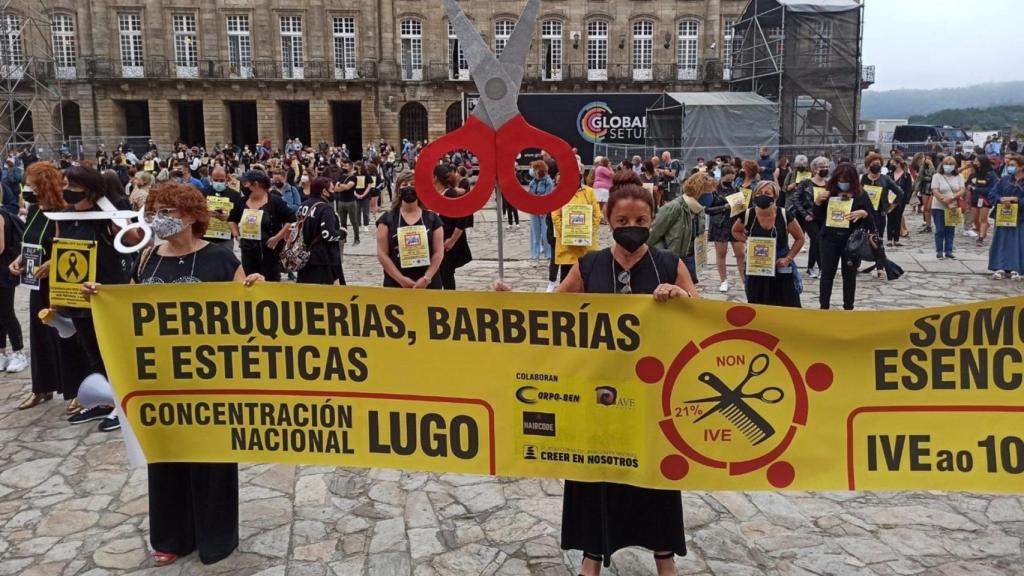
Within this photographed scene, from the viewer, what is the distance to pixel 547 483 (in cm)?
519

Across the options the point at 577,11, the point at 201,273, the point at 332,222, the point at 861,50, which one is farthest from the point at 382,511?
the point at 577,11

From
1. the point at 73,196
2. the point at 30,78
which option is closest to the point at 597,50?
the point at 30,78

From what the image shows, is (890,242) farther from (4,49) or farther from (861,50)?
(4,49)

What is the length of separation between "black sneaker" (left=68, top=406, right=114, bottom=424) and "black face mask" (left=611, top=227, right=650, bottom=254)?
15.5 ft

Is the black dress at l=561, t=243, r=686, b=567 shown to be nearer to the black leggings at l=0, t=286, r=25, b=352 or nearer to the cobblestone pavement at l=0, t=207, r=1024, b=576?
the cobblestone pavement at l=0, t=207, r=1024, b=576

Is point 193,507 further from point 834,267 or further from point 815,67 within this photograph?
point 815,67

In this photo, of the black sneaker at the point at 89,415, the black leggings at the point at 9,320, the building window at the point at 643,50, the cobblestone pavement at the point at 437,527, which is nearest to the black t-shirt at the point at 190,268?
the cobblestone pavement at the point at 437,527

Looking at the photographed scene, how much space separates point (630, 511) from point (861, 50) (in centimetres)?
2930

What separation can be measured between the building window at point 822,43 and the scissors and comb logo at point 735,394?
28834mm

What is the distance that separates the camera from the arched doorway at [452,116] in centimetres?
4499

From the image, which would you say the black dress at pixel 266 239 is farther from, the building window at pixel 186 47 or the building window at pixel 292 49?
the building window at pixel 186 47

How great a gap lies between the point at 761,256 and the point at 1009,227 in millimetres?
6700

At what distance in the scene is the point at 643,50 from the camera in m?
45.8

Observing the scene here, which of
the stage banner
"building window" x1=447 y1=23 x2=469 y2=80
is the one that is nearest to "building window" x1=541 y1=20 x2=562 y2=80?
"building window" x1=447 y1=23 x2=469 y2=80
